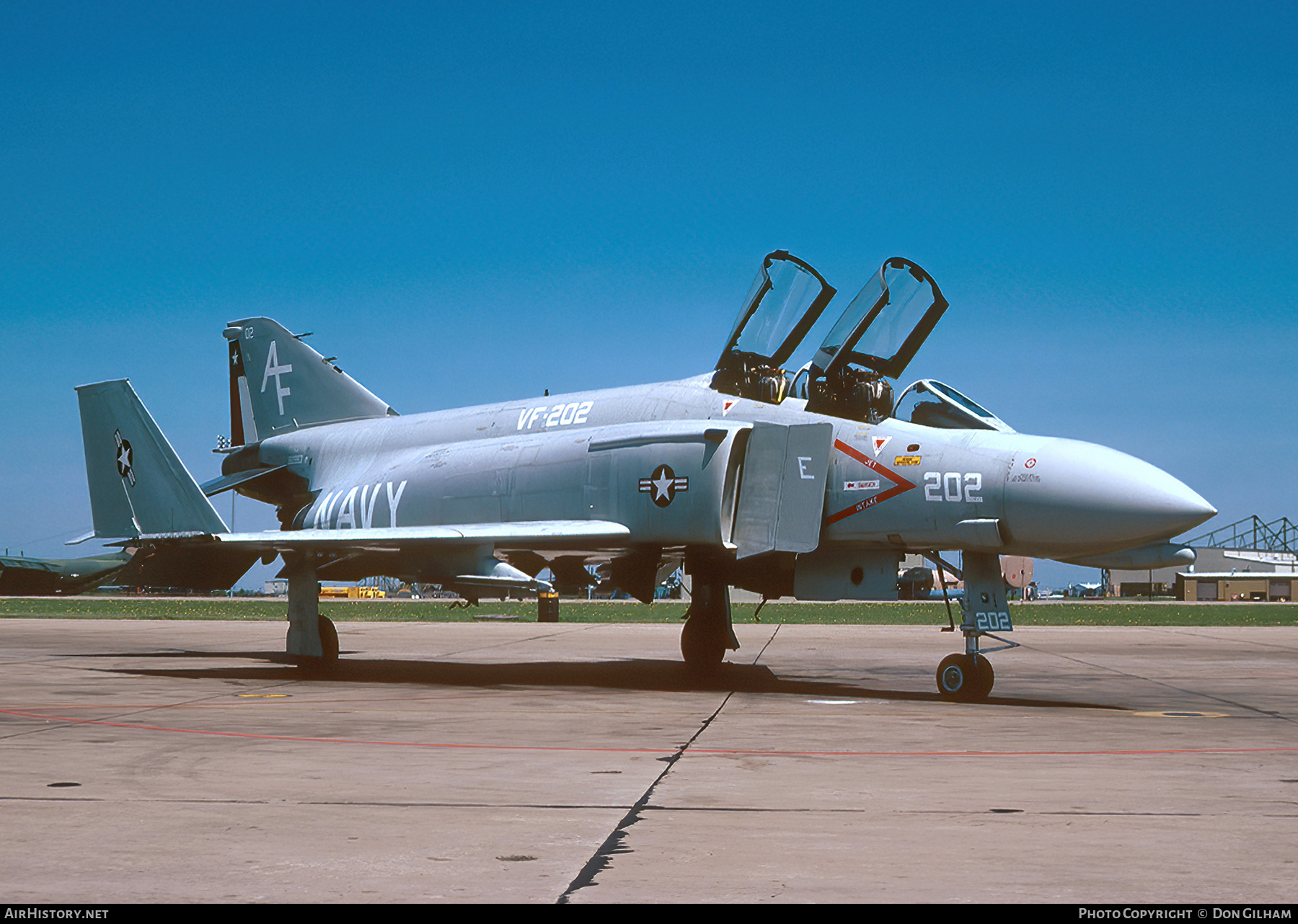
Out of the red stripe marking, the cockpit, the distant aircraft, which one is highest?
the cockpit

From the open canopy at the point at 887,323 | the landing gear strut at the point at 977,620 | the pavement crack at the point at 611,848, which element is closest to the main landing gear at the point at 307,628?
the open canopy at the point at 887,323

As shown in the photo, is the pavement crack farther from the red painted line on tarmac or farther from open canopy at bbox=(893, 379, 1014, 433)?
open canopy at bbox=(893, 379, 1014, 433)

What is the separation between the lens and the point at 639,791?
6.32 metres

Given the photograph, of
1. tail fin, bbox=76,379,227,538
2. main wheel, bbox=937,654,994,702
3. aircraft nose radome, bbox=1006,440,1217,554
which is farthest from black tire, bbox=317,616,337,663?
aircraft nose radome, bbox=1006,440,1217,554

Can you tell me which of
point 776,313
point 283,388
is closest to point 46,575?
point 283,388

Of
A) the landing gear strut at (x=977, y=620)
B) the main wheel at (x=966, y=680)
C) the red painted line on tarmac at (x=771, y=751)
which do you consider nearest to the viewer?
the red painted line on tarmac at (x=771, y=751)

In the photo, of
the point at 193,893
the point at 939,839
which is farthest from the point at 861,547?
the point at 193,893

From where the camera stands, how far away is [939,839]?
509 cm

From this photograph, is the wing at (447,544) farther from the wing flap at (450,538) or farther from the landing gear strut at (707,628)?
the landing gear strut at (707,628)

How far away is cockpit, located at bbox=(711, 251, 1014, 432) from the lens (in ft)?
40.8

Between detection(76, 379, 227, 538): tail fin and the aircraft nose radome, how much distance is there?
987 cm

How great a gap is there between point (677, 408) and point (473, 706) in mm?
4417

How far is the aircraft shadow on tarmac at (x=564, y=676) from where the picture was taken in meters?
13.1

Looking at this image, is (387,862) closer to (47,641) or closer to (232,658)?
(232,658)
